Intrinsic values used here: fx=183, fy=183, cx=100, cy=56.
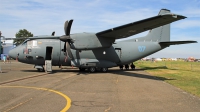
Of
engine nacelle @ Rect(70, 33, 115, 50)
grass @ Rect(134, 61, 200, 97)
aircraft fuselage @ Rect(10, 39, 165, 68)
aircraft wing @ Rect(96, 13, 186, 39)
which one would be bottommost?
grass @ Rect(134, 61, 200, 97)

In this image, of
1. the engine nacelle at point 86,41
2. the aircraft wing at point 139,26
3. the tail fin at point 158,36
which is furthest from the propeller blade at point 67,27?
the tail fin at point 158,36

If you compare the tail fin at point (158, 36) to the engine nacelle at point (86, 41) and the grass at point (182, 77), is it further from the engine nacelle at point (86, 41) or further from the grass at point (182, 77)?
the engine nacelle at point (86, 41)

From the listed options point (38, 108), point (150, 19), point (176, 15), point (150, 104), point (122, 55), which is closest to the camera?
point (38, 108)

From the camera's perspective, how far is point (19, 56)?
68.1ft

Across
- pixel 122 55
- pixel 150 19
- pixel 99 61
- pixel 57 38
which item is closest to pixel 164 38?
pixel 122 55

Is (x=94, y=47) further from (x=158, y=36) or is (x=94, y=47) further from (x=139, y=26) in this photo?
(x=158, y=36)

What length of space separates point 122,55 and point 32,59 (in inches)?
426

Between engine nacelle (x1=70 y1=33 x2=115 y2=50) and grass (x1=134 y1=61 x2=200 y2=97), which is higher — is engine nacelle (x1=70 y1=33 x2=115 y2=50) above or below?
above

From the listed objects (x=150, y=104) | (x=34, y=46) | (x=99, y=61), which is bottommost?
(x=150, y=104)

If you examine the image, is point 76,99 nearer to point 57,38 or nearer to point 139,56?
point 57,38

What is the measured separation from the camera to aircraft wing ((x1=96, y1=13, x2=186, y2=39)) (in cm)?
1348

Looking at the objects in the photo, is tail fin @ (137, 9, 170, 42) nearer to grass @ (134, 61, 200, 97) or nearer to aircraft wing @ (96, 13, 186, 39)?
grass @ (134, 61, 200, 97)

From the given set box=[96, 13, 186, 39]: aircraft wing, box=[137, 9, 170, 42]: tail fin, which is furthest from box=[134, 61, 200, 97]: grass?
box=[96, 13, 186, 39]: aircraft wing

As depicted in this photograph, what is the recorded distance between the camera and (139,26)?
16.5 meters
